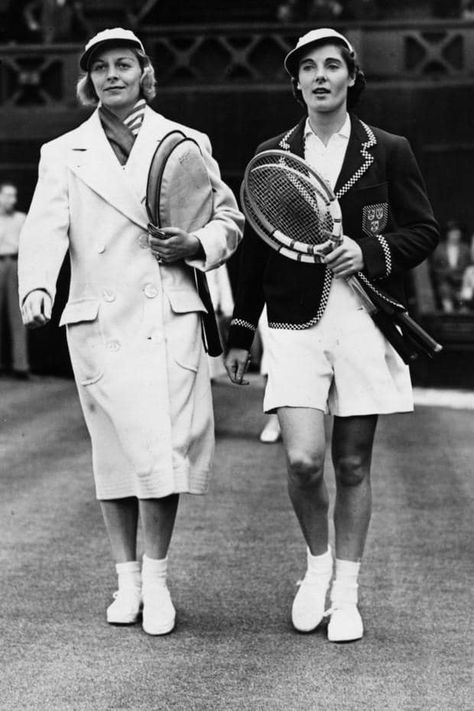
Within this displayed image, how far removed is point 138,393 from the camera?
214 inches

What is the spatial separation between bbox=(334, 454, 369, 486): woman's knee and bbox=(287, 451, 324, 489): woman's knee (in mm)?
88

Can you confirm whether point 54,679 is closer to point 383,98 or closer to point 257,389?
point 257,389

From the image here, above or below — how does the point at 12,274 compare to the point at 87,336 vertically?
below

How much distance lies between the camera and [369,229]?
543 centimetres

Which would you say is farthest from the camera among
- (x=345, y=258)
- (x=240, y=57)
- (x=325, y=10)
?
(x=325, y=10)

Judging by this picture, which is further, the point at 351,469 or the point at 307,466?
the point at 351,469

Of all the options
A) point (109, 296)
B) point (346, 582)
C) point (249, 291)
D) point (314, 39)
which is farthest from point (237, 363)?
point (314, 39)

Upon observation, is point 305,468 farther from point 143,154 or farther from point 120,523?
point 143,154

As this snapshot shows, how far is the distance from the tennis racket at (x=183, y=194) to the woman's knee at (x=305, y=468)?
1.87 feet

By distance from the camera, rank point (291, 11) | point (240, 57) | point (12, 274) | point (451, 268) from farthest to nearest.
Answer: point (291, 11) → point (240, 57) → point (451, 268) → point (12, 274)

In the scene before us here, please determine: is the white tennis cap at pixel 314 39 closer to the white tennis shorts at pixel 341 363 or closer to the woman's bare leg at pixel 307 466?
the white tennis shorts at pixel 341 363

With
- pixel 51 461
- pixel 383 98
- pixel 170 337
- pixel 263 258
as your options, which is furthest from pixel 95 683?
pixel 383 98

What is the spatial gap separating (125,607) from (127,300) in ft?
3.86

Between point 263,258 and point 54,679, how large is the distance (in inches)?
70.8
